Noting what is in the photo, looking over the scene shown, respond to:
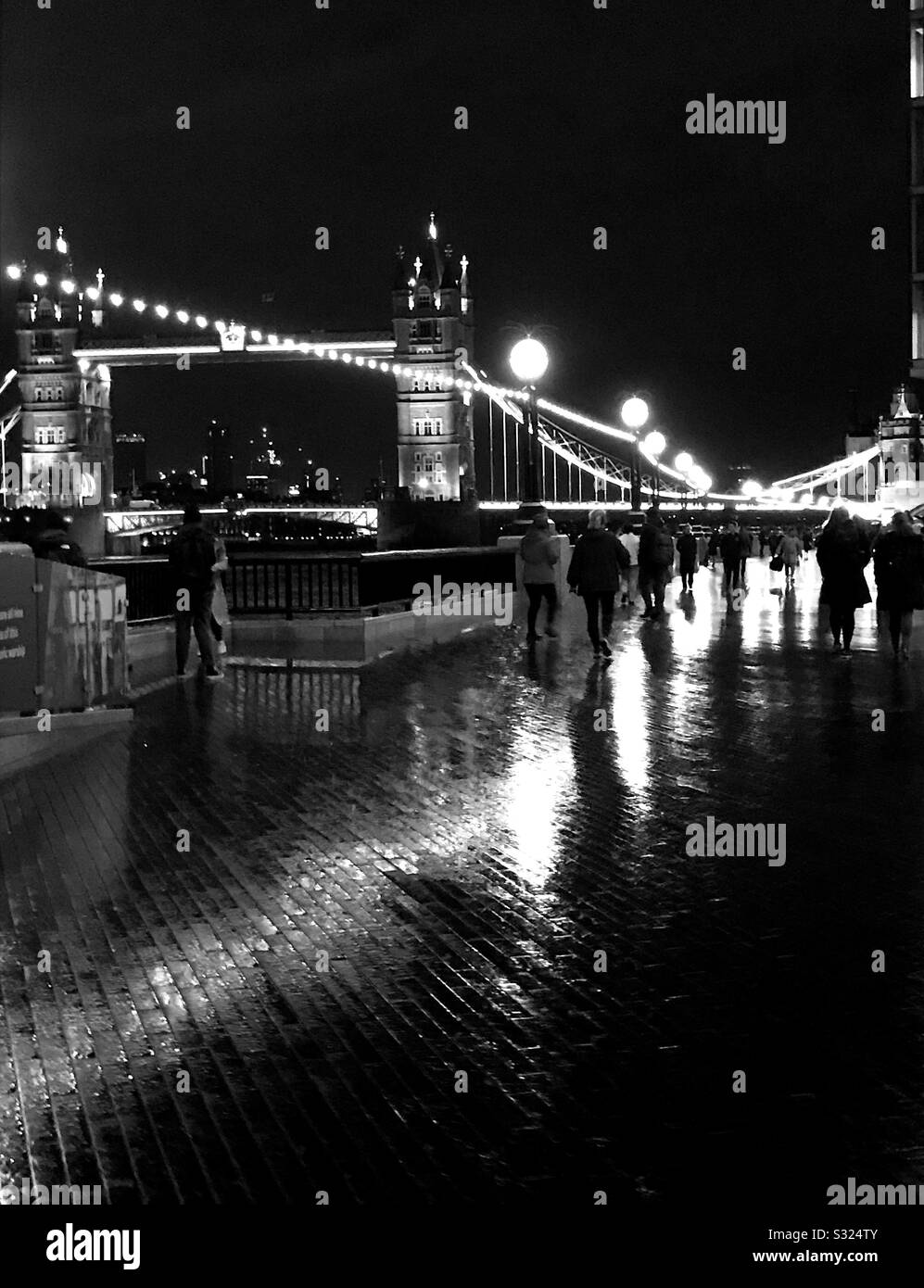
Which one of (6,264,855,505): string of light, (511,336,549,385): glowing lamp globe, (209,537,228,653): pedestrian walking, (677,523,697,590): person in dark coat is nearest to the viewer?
(209,537,228,653): pedestrian walking

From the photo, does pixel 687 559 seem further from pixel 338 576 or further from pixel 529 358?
pixel 338 576

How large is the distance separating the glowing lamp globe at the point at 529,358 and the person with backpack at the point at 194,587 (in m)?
8.08

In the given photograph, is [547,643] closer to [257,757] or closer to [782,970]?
[257,757]

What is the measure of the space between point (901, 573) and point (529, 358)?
312 inches

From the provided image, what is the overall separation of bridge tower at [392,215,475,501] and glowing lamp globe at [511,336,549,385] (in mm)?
73204

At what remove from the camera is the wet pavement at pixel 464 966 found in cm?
411

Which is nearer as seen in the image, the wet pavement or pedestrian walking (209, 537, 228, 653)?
the wet pavement

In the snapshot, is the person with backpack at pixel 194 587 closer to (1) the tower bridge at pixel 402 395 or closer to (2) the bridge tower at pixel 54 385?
(1) the tower bridge at pixel 402 395

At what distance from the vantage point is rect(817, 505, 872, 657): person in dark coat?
16531mm

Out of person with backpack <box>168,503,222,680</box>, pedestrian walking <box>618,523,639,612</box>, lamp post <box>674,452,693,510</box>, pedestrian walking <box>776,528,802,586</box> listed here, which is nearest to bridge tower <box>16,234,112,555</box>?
lamp post <box>674,452,693,510</box>

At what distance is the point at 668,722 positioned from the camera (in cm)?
1153

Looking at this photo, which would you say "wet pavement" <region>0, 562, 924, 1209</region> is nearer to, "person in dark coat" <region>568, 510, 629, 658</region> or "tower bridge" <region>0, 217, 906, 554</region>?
"person in dark coat" <region>568, 510, 629, 658</region>

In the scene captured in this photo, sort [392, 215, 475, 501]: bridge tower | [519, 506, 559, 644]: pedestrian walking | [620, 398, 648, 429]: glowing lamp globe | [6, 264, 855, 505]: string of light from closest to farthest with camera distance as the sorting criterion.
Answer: [519, 506, 559, 644]: pedestrian walking → [620, 398, 648, 429]: glowing lamp globe → [6, 264, 855, 505]: string of light → [392, 215, 475, 501]: bridge tower

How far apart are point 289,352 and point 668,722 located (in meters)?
84.8
